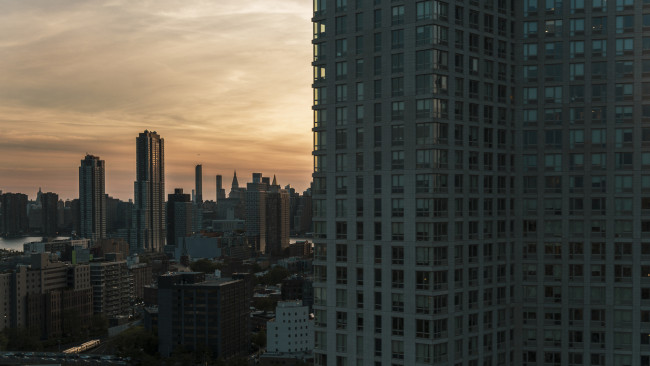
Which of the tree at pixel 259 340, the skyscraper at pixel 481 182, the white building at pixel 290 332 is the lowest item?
the tree at pixel 259 340

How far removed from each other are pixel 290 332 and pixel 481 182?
10220 cm

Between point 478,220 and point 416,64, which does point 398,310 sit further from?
point 416,64

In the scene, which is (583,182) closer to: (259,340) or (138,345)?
(259,340)

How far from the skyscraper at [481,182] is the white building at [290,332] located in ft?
313

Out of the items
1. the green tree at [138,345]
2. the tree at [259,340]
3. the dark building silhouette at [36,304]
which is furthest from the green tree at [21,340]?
the tree at [259,340]

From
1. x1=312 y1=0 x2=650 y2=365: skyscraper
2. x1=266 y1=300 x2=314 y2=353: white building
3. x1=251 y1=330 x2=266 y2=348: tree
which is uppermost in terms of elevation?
x1=312 y1=0 x2=650 y2=365: skyscraper

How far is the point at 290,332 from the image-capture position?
154000 mm

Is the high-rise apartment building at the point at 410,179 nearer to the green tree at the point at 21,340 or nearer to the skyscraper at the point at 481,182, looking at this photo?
the skyscraper at the point at 481,182

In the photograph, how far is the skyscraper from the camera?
5584 centimetres

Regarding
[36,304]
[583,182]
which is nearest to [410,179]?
[583,182]

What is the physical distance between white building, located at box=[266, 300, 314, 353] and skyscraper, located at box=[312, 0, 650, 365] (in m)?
95.5

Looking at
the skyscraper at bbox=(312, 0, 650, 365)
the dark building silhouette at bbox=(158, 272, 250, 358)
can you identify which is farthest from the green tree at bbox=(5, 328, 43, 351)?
Result: the skyscraper at bbox=(312, 0, 650, 365)

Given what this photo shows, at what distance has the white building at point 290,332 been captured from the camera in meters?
154

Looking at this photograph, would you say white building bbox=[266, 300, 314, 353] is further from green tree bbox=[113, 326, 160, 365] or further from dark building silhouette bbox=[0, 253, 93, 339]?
dark building silhouette bbox=[0, 253, 93, 339]
